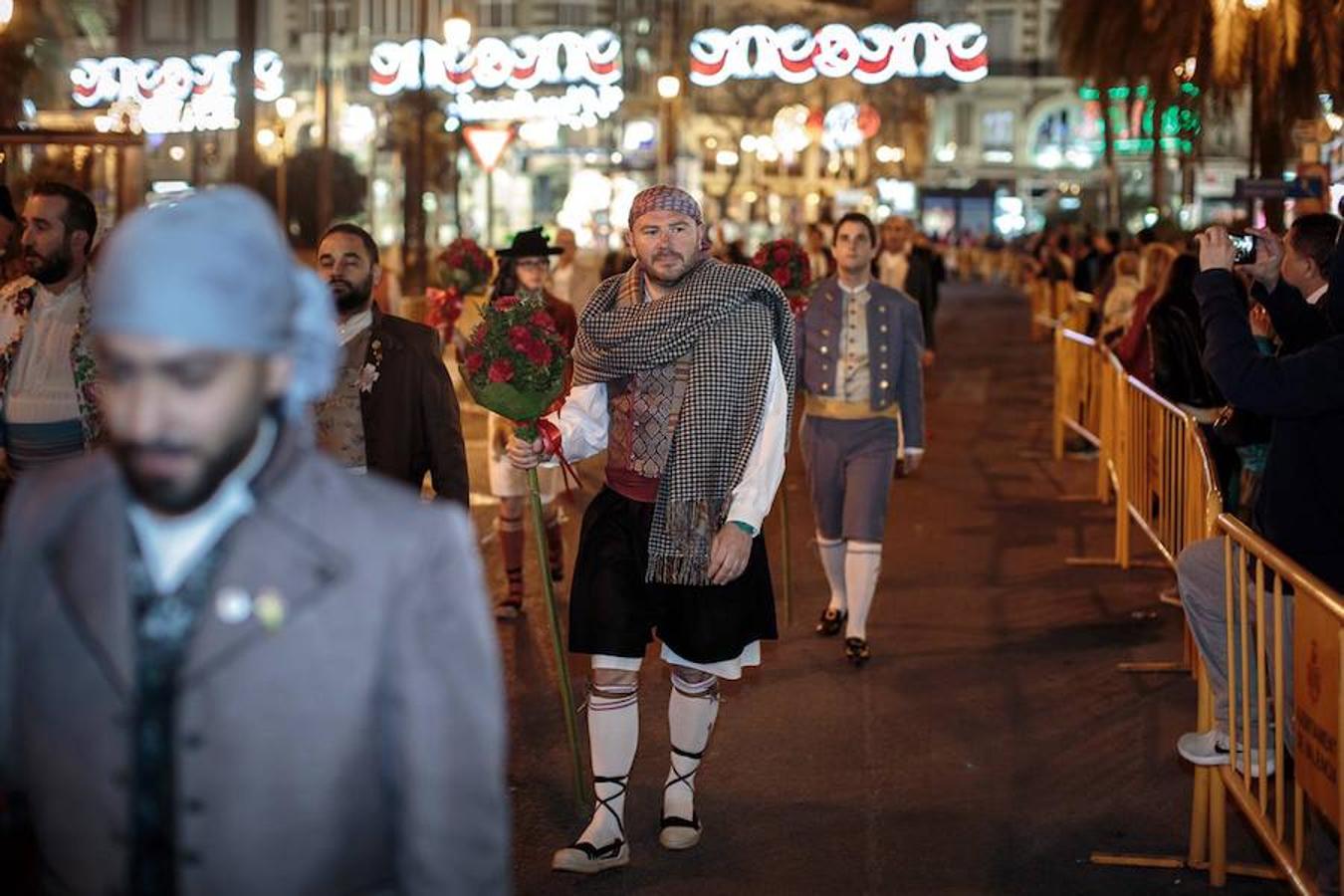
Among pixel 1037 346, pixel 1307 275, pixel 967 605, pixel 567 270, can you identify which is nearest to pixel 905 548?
pixel 967 605

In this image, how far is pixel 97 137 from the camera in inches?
307

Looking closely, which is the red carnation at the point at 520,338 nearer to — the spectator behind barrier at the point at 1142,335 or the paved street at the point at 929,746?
the paved street at the point at 929,746

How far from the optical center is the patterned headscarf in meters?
6.04

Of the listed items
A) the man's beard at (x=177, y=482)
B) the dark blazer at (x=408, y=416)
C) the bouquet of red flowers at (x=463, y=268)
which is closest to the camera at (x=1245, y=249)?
the dark blazer at (x=408, y=416)

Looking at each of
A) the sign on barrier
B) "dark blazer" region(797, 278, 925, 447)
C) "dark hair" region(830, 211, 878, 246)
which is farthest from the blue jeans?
"dark hair" region(830, 211, 878, 246)

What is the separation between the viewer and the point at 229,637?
258 centimetres

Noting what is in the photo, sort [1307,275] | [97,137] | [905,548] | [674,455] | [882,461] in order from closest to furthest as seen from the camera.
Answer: [674,455] < [1307,275] < [97,137] < [882,461] < [905,548]

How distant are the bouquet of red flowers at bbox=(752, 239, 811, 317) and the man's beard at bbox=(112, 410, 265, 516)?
9.61 meters

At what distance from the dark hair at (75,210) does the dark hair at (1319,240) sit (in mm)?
4593

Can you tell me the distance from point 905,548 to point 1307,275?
586 centimetres

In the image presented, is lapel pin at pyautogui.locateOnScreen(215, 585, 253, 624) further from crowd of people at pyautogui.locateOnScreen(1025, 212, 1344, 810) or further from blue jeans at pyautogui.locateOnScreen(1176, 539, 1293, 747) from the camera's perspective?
blue jeans at pyautogui.locateOnScreen(1176, 539, 1293, 747)

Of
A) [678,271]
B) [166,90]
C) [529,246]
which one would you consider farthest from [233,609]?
[166,90]

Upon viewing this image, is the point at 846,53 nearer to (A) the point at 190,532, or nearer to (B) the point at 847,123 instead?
(B) the point at 847,123

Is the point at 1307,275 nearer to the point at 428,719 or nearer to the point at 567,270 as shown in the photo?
the point at 428,719
